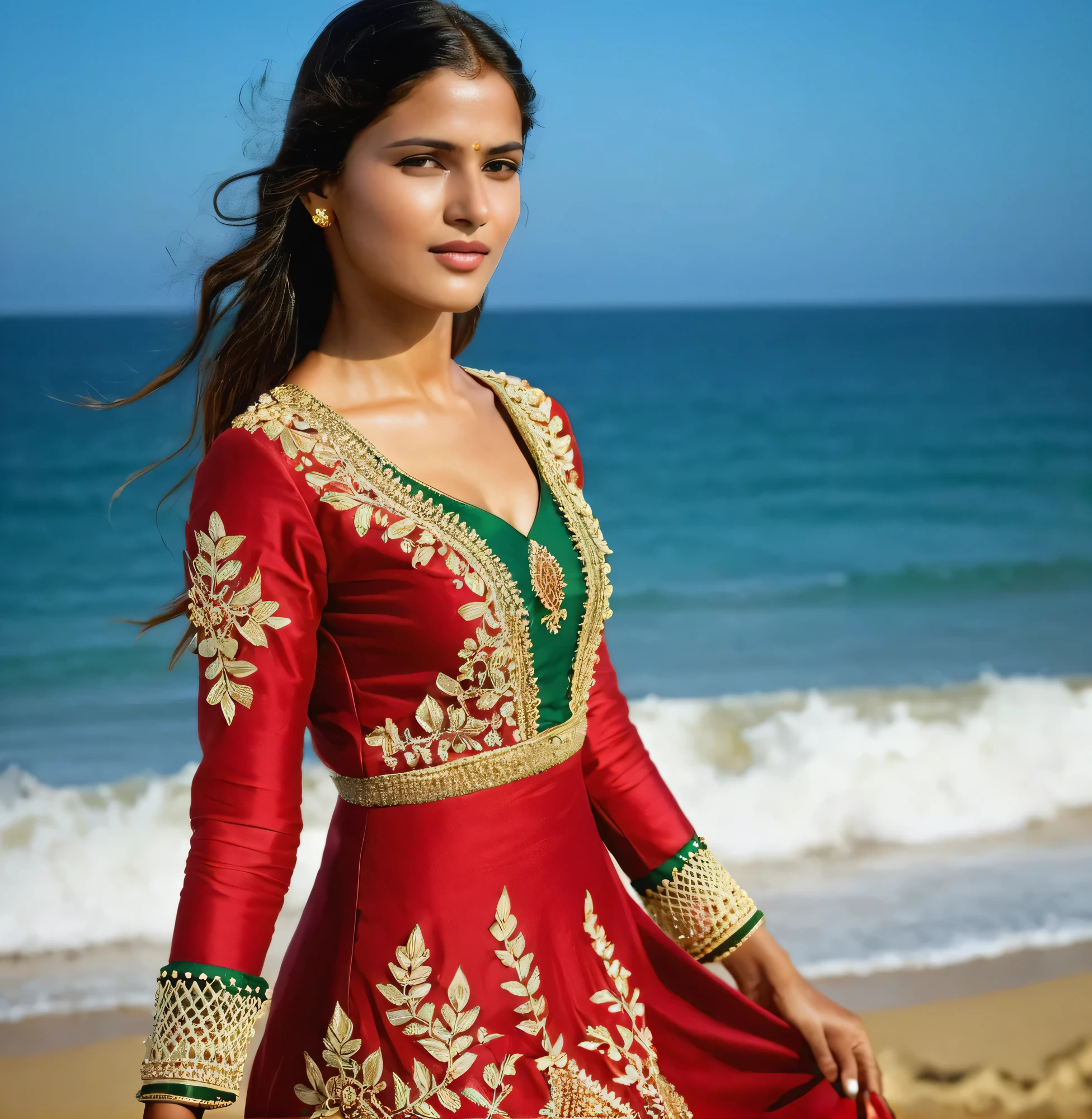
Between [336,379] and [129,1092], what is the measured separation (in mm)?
2137

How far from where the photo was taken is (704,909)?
54.4 inches

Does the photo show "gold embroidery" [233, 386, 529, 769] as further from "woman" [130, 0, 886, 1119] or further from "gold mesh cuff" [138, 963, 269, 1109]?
"gold mesh cuff" [138, 963, 269, 1109]

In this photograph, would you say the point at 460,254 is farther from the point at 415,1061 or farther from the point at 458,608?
the point at 415,1061

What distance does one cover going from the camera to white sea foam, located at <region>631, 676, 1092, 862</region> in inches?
178

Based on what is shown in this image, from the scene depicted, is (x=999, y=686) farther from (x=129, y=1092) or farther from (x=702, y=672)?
(x=129, y=1092)

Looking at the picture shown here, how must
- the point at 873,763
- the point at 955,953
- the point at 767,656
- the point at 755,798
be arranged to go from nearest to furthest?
the point at 955,953 → the point at 755,798 → the point at 873,763 → the point at 767,656

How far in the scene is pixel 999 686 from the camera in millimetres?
6270

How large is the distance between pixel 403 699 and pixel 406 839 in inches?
4.9

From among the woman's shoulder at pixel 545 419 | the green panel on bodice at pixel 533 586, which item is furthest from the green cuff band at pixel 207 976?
the woman's shoulder at pixel 545 419

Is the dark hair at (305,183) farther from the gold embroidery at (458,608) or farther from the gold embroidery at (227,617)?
the gold embroidery at (227,617)

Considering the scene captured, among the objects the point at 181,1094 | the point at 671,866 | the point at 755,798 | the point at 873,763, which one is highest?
the point at 873,763

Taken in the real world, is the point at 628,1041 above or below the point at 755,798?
below

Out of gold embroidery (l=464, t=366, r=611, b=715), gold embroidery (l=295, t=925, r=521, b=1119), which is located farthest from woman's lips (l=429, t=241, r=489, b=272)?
gold embroidery (l=295, t=925, r=521, b=1119)

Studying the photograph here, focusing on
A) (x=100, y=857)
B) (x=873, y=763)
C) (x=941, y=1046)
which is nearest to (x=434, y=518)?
(x=941, y=1046)
